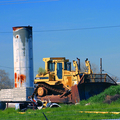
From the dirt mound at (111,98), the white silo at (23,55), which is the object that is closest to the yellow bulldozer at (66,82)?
the dirt mound at (111,98)

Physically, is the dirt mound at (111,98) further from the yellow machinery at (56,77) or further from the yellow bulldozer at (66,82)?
the yellow machinery at (56,77)

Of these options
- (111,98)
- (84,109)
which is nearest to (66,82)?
(111,98)

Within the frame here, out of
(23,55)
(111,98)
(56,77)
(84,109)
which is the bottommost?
(84,109)

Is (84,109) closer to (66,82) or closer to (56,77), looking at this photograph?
(66,82)

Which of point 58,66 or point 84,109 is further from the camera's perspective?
point 58,66

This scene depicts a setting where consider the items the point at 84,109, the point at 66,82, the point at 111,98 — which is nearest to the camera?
the point at 84,109

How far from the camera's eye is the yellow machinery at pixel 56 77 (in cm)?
2350

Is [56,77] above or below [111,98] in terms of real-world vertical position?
above

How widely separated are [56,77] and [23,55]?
15.0 meters

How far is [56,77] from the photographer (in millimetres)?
24109

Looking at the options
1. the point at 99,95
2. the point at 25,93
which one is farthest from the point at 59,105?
the point at 25,93

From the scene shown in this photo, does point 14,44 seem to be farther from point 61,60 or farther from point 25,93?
point 61,60

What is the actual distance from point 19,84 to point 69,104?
18.3m

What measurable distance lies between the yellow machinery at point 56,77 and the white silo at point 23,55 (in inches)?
552
